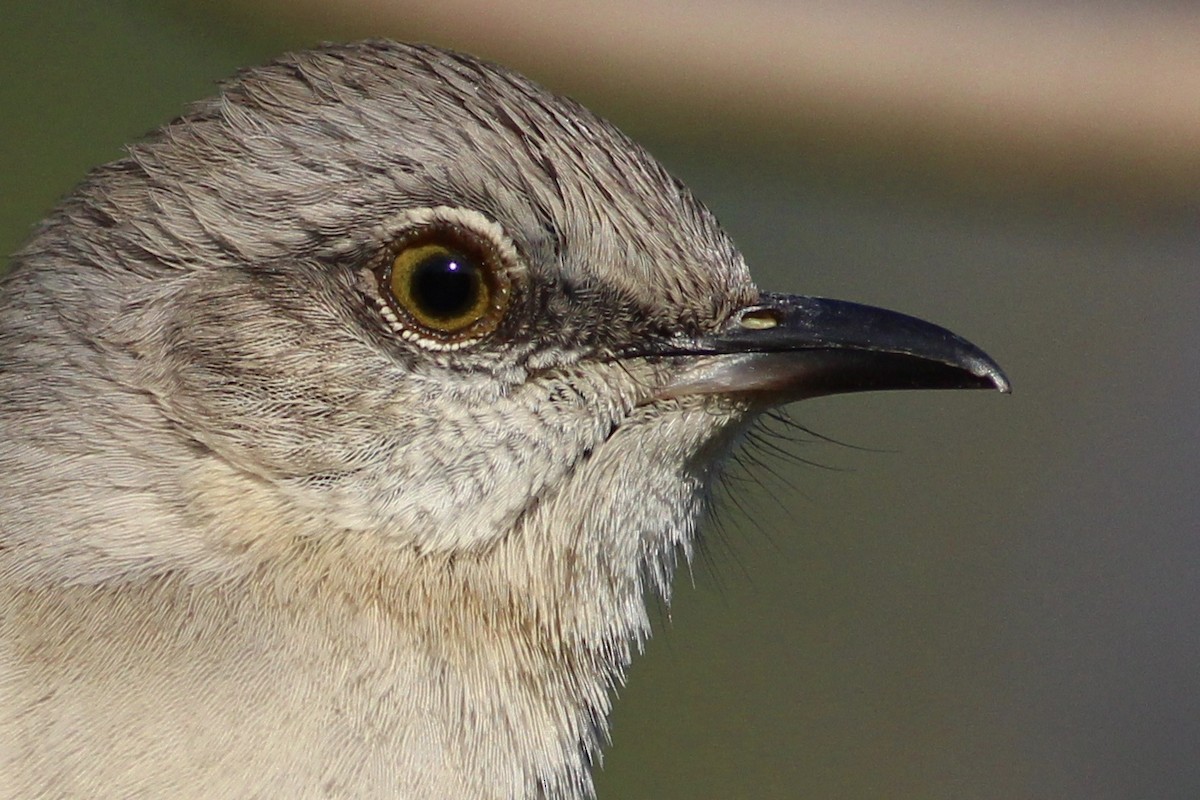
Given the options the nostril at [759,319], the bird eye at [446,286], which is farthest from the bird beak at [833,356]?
the bird eye at [446,286]

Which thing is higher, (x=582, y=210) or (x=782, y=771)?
(x=582, y=210)

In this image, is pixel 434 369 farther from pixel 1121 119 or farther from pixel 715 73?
pixel 1121 119

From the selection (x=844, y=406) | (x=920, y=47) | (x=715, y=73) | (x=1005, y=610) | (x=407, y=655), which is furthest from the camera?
(x=1005, y=610)

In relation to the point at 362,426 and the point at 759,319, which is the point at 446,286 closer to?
the point at 362,426

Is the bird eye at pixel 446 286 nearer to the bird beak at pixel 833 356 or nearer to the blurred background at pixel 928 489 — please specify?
the bird beak at pixel 833 356

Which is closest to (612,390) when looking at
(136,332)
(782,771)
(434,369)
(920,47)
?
(434,369)

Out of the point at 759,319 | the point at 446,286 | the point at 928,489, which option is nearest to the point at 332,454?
the point at 446,286

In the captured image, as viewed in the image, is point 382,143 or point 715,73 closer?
point 382,143

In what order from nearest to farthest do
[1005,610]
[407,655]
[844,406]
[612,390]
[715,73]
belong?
[407,655], [612,390], [715,73], [844,406], [1005,610]
